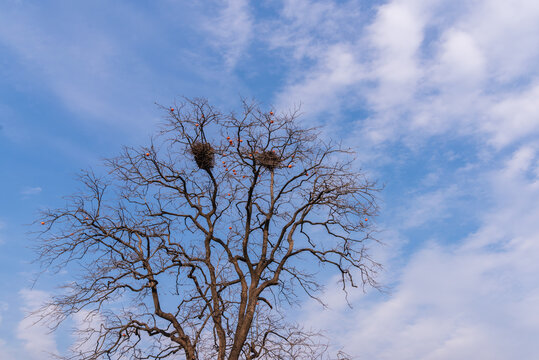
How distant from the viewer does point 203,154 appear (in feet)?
35.3

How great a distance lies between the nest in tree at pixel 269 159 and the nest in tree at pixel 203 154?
1.07 m

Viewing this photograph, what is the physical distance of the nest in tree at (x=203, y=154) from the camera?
10.7 metres

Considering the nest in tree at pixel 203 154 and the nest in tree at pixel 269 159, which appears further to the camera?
the nest in tree at pixel 203 154

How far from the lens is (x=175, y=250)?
10477mm

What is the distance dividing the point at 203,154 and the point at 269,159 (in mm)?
1455

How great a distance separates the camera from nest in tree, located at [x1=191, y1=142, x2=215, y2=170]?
35.2ft

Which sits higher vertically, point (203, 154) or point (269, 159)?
point (203, 154)

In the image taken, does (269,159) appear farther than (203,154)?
No

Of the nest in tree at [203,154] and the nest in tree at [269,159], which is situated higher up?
the nest in tree at [203,154]

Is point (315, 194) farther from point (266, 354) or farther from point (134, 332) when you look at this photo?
point (134, 332)

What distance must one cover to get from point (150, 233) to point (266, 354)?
3.52m

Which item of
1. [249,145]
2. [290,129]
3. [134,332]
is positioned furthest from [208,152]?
[134,332]

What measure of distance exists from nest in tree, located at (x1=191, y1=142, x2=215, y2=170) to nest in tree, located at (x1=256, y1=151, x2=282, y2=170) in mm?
1065

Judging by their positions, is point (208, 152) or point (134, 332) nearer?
point (134, 332)
